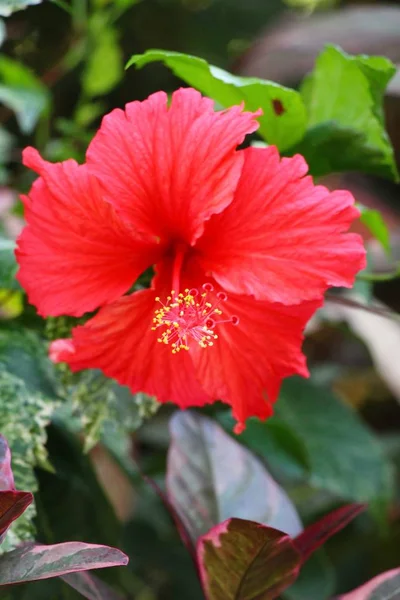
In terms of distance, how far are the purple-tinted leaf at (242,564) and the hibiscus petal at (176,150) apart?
17 centimetres

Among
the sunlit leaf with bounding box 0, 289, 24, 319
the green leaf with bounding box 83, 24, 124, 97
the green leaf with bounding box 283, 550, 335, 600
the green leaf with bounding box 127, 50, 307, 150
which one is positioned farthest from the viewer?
the green leaf with bounding box 83, 24, 124, 97

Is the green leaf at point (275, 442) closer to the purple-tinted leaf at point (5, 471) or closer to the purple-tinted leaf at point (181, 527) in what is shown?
the purple-tinted leaf at point (181, 527)

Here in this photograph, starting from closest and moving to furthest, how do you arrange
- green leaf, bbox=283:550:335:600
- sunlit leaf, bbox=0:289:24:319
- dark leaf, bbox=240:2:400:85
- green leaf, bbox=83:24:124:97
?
1. sunlit leaf, bbox=0:289:24:319
2. green leaf, bbox=283:550:335:600
3. green leaf, bbox=83:24:124:97
4. dark leaf, bbox=240:2:400:85

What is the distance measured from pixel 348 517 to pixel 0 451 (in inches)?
8.4

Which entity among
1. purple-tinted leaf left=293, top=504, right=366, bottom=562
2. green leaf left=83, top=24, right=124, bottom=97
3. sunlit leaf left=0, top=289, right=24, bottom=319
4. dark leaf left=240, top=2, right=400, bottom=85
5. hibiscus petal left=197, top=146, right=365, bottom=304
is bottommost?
purple-tinted leaf left=293, top=504, right=366, bottom=562

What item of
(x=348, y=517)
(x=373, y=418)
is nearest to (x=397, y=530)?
(x=373, y=418)

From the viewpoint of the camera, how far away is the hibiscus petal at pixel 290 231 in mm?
383

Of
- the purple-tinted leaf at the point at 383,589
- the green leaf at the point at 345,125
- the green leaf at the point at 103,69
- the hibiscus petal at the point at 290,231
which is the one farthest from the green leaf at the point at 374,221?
the green leaf at the point at 103,69

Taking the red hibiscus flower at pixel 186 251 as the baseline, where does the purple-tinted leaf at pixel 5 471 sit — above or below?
below

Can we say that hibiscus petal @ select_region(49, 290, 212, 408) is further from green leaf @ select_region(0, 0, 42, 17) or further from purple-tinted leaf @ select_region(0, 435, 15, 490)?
green leaf @ select_region(0, 0, 42, 17)

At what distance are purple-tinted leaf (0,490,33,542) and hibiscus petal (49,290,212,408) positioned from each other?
0.11 meters

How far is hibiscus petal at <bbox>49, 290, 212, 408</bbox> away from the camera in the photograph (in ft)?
1.38

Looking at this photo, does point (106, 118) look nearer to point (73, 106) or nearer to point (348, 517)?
point (348, 517)

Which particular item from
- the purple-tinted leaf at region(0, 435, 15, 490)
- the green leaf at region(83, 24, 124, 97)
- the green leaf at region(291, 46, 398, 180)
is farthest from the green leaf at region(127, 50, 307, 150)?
the green leaf at region(83, 24, 124, 97)
